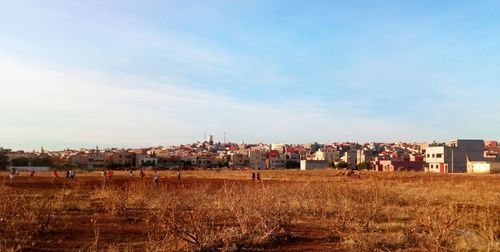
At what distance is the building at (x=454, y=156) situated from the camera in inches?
4109

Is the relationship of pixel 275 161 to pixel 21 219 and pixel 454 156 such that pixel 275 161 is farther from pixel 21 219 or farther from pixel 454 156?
pixel 21 219

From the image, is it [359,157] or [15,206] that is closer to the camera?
[15,206]

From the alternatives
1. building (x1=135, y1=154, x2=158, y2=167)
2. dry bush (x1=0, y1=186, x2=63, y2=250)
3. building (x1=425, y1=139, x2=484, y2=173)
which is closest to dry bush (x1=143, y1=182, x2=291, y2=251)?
dry bush (x1=0, y1=186, x2=63, y2=250)

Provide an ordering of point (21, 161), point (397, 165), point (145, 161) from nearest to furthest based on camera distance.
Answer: point (397, 165) < point (21, 161) < point (145, 161)

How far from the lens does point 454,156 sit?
106 m

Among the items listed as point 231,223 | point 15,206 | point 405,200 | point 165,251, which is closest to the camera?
point 165,251

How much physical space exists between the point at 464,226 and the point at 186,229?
6472mm

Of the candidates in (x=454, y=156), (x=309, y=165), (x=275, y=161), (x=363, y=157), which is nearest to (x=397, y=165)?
(x=454, y=156)

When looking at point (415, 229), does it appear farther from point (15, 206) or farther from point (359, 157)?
point (359, 157)

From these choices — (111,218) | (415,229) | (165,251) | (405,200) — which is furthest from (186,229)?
(405,200)

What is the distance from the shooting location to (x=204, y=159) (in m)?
167

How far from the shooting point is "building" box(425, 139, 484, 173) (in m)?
104

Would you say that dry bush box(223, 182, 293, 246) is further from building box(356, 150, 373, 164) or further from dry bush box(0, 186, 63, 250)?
building box(356, 150, 373, 164)

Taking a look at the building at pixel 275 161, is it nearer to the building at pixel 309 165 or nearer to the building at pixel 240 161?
the building at pixel 240 161
